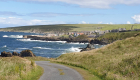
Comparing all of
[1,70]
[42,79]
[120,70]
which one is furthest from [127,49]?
[1,70]

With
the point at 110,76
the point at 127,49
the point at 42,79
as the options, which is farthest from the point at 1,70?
the point at 127,49

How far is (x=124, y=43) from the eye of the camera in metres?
49.0

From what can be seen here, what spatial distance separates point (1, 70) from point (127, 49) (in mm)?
30358

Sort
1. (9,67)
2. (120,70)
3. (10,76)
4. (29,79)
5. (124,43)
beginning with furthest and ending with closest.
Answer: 1. (124,43)
2. (120,70)
3. (9,67)
4. (29,79)
5. (10,76)

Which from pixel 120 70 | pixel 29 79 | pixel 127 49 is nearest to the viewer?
pixel 29 79

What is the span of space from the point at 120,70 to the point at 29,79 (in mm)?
11865

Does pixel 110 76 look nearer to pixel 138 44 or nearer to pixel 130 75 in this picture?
pixel 130 75

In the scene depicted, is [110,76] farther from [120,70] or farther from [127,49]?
[127,49]

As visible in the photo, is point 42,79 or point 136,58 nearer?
point 42,79

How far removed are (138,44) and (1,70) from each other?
111ft

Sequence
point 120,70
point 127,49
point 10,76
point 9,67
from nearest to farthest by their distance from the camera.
→ 1. point 10,76
2. point 9,67
3. point 120,70
4. point 127,49

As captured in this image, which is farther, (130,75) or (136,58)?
(136,58)

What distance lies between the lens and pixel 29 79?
19266 mm

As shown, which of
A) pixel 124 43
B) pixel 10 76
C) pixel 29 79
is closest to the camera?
pixel 10 76
